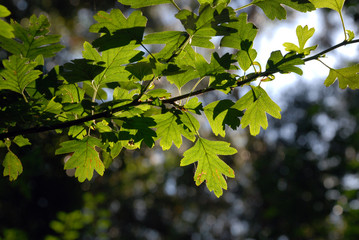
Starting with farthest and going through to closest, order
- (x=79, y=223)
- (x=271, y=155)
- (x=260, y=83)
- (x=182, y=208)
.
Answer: (x=182, y=208), (x=271, y=155), (x=79, y=223), (x=260, y=83)

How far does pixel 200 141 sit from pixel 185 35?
47cm

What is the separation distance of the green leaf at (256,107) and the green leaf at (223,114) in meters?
0.02

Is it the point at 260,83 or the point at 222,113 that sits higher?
the point at 260,83

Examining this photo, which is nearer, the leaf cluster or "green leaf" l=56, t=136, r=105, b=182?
the leaf cluster

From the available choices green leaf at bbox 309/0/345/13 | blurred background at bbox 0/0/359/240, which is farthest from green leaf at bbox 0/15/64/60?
blurred background at bbox 0/0/359/240

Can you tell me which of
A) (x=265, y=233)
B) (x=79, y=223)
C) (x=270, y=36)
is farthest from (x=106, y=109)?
(x=265, y=233)

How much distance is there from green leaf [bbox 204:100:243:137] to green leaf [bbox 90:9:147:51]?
0.34 meters

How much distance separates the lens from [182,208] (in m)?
14.5

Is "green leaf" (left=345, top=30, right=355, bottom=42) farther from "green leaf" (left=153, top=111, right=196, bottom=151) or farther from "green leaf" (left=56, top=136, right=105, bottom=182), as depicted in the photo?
"green leaf" (left=56, top=136, right=105, bottom=182)

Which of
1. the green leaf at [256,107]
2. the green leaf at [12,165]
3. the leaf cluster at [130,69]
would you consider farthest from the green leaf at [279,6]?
the green leaf at [12,165]

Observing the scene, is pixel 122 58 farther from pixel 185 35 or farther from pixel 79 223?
pixel 79 223

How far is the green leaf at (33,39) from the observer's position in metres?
0.86

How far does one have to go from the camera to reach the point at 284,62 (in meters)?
0.90

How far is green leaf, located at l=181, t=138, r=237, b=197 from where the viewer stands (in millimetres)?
1208
